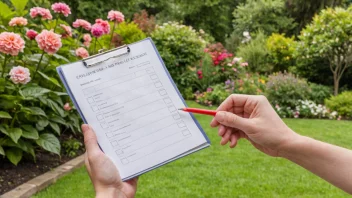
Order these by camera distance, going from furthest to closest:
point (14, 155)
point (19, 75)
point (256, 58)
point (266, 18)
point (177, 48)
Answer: point (266, 18) < point (256, 58) < point (177, 48) < point (14, 155) < point (19, 75)

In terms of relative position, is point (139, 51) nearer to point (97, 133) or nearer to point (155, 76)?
point (155, 76)

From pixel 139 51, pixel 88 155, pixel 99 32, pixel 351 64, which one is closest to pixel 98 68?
pixel 139 51

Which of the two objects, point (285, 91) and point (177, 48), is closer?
point (285, 91)

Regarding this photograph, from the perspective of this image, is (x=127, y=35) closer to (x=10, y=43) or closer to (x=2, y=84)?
(x=2, y=84)

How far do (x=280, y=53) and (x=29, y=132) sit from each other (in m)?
9.89

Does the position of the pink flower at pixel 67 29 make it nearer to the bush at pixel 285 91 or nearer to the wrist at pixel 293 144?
the wrist at pixel 293 144

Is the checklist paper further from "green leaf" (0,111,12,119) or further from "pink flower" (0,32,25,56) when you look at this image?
"green leaf" (0,111,12,119)

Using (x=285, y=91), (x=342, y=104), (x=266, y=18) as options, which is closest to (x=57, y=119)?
(x=285, y=91)

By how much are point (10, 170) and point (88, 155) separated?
2400 millimetres

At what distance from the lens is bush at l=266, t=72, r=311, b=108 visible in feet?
26.4

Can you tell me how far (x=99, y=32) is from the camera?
406 centimetres

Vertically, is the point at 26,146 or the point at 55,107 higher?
the point at 55,107

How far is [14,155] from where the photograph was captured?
3268 millimetres

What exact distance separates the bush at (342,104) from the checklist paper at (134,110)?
7.17 meters
